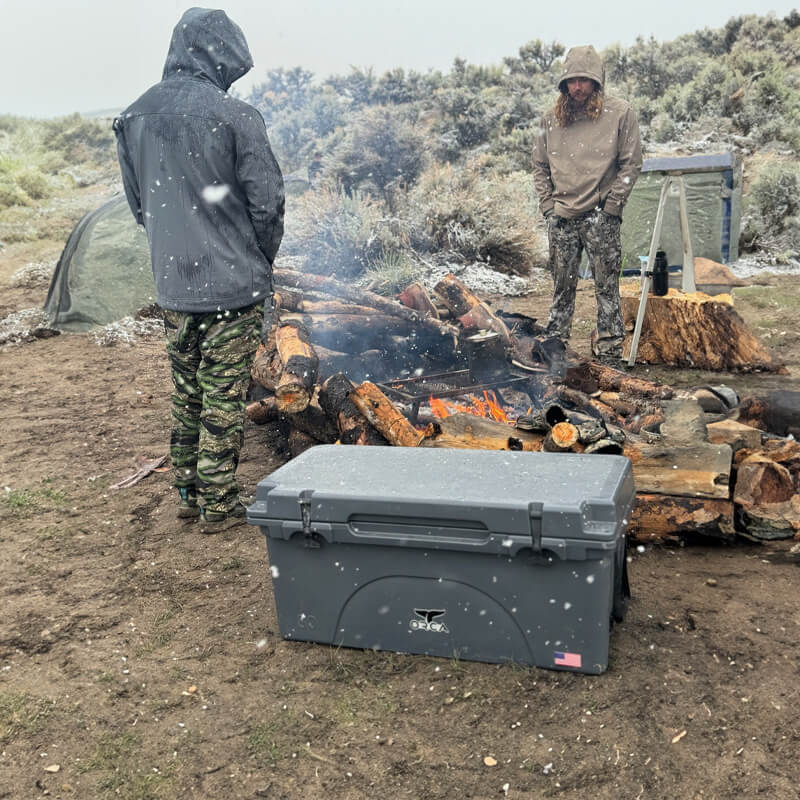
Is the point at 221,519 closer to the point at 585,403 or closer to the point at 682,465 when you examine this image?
the point at 585,403

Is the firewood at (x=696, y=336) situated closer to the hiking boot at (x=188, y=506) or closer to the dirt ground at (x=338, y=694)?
the dirt ground at (x=338, y=694)

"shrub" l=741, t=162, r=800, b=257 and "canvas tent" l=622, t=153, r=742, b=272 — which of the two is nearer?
"canvas tent" l=622, t=153, r=742, b=272

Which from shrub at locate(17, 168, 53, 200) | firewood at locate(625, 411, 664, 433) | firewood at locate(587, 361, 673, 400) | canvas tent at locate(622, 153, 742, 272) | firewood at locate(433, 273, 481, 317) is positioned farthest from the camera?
shrub at locate(17, 168, 53, 200)

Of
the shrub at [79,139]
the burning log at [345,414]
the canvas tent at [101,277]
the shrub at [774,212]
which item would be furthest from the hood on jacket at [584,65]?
the shrub at [79,139]

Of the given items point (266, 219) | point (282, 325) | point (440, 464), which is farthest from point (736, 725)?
point (282, 325)

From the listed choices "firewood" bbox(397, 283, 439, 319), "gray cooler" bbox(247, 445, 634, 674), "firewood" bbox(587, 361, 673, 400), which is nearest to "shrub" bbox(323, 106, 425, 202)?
"firewood" bbox(397, 283, 439, 319)

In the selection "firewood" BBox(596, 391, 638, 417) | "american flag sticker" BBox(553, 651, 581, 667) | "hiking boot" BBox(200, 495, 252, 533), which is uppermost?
"firewood" BBox(596, 391, 638, 417)

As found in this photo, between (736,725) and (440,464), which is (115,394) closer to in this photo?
(440,464)

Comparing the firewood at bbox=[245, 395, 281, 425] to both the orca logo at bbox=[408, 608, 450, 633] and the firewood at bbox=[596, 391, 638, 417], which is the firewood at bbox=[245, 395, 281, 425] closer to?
the firewood at bbox=[596, 391, 638, 417]

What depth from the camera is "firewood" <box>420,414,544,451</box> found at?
406 cm

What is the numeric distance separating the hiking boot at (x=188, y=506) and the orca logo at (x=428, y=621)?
1.87 m

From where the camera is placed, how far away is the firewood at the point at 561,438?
3793 mm

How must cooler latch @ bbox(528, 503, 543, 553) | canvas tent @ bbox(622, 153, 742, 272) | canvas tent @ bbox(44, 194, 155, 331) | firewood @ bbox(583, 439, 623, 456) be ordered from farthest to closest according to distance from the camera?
canvas tent @ bbox(622, 153, 742, 272) → canvas tent @ bbox(44, 194, 155, 331) → firewood @ bbox(583, 439, 623, 456) → cooler latch @ bbox(528, 503, 543, 553)

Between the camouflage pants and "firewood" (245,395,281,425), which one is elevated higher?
the camouflage pants
